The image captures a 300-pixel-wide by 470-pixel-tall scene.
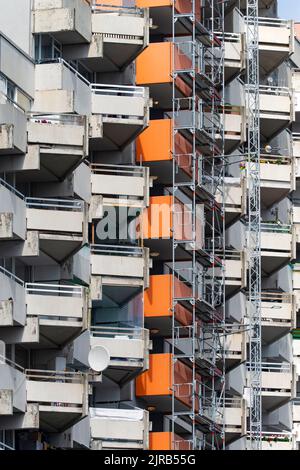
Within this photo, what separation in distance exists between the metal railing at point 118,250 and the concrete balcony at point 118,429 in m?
5.58

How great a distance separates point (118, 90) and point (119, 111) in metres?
1.38

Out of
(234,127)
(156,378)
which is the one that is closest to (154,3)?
(234,127)

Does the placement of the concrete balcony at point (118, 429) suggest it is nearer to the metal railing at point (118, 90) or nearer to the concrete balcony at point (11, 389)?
the concrete balcony at point (11, 389)

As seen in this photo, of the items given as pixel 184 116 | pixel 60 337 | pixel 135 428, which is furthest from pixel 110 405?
pixel 184 116

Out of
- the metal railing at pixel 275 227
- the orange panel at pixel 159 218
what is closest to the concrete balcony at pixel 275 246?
the metal railing at pixel 275 227

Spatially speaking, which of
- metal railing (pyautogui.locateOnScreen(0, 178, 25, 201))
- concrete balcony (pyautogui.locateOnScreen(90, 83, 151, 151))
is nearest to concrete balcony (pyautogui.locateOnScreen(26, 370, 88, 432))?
metal railing (pyautogui.locateOnScreen(0, 178, 25, 201))

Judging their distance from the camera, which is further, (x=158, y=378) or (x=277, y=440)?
(x=277, y=440)

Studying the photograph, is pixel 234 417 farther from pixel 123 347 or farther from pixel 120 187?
pixel 120 187

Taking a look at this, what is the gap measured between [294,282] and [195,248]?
61.2 feet

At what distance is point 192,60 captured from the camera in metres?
91.6

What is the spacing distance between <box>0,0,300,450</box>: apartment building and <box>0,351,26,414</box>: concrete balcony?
8cm

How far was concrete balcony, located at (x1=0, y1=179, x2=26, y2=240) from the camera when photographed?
7306cm

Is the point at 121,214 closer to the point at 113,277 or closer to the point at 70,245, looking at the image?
the point at 113,277

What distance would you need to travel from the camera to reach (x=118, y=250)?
84125 mm
